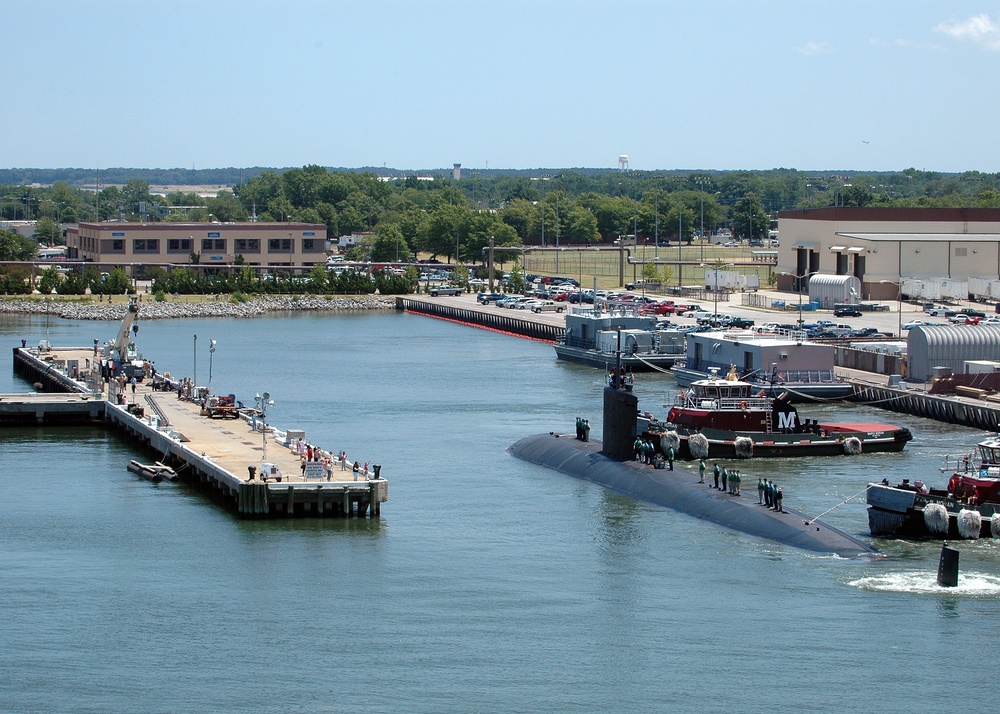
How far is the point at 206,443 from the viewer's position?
2244 inches

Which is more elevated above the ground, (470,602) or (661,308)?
(661,308)

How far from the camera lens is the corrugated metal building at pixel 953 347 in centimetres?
7619

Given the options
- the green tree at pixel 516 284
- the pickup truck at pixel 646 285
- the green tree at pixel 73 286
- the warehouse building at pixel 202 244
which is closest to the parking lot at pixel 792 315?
the pickup truck at pixel 646 285

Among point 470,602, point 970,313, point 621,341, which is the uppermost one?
point 970,313

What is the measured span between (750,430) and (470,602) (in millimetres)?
24313

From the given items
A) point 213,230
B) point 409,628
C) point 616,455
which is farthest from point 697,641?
point 213,230

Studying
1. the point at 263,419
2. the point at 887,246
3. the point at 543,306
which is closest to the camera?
the point at 263,419

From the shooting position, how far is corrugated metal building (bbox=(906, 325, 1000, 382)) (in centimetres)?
7619

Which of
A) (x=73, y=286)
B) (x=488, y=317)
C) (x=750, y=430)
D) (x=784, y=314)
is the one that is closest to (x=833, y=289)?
(x=784, y=314)

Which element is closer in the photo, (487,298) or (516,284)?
(487,298)

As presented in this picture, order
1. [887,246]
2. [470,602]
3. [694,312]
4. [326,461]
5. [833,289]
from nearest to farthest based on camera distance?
[470,602]
[326,461]
[694,312]
[833,289]
[887,246]

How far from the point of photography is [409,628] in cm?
3609

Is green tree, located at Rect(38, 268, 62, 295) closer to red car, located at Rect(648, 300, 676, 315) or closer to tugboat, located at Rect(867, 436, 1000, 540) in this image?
red car, located at Rect(648, 300, 676, 315)

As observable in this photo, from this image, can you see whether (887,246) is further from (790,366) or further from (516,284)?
(790,366)
